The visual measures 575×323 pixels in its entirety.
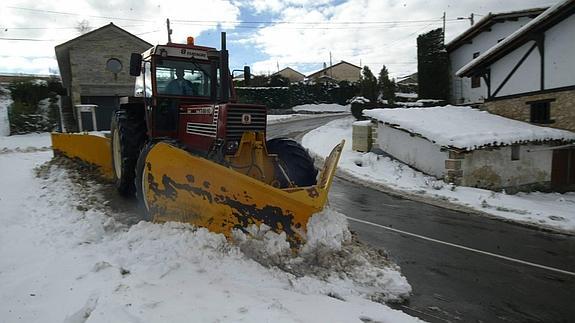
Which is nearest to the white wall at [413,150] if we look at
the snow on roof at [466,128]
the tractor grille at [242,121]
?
the snow on roof at [466,128]

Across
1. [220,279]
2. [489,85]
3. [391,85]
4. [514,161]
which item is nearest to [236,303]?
[220,279]

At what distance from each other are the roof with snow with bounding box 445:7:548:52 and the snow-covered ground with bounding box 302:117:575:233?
1019 centimetres

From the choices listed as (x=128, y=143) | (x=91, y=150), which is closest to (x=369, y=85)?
(x=91, y=150)

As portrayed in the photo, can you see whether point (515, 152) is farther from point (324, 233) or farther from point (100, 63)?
point (100, 63)

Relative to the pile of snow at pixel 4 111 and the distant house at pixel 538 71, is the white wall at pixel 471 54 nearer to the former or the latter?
the distant house at pixel 538 71

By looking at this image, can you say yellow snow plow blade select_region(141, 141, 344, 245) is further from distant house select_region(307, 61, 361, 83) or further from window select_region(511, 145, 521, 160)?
distant house select_region(307, 61, 361, 83)

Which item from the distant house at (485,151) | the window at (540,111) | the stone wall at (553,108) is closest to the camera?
the distant house at (485,151)

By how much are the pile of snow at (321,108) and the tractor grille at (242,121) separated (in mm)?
32977

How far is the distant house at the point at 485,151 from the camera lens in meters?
11.5

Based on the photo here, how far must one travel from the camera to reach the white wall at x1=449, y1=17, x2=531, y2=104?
19984 mm

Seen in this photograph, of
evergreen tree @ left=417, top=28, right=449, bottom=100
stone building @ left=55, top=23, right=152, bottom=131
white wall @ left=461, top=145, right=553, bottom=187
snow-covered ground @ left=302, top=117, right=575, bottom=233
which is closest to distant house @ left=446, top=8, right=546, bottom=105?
evergreen tree @ left=417, top=28, right=449, bottom=100

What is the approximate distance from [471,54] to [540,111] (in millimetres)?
9979

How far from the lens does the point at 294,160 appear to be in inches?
229

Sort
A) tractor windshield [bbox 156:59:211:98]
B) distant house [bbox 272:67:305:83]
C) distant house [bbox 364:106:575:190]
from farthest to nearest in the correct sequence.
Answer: distant house [bbox 272:67:305:83] → distant house [bbox 364:106:575:190] → tractor windshield [bbox 156:59:211:98]
